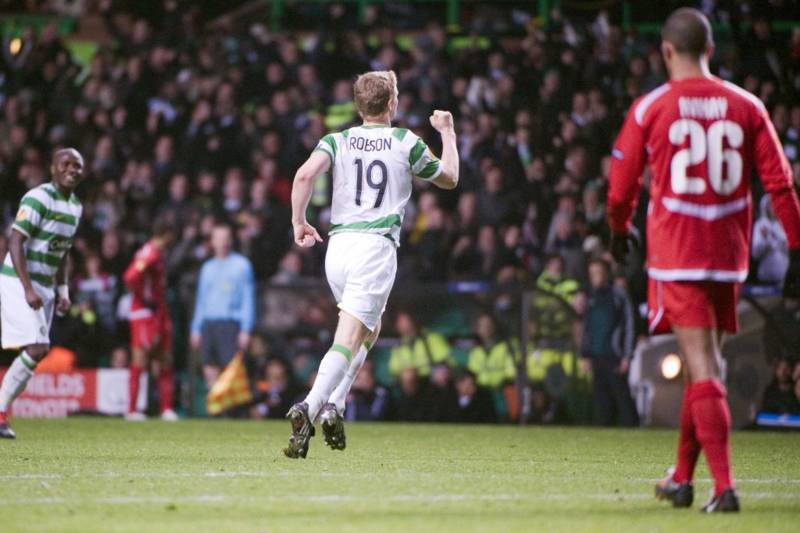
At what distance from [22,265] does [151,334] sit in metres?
4.91

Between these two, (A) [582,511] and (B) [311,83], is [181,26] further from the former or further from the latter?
(A) [582,511]

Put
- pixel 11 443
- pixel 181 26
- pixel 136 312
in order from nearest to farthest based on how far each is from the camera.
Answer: pixel 11 443 → pixel 136 312 → pixel 181 26

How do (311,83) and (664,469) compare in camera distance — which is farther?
(311,83)

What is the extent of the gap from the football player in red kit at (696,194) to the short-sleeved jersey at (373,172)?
2659mm

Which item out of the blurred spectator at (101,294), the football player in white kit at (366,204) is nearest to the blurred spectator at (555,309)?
the blurred spectator at (101,294)

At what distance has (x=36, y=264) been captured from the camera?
11586mm

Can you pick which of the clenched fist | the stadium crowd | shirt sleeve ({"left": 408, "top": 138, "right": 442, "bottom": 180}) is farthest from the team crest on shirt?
the stadium crowd

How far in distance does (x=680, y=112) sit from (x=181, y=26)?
1558 cm

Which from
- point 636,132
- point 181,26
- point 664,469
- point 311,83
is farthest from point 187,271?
point 636,132

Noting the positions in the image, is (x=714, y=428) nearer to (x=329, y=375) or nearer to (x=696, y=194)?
(x=696, y=194)

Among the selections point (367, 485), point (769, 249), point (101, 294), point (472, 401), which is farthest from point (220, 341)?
point (367, 485)

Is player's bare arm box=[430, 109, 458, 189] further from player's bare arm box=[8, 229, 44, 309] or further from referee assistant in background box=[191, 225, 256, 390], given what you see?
referee assistant in background box=[191, 225, 256, 390]

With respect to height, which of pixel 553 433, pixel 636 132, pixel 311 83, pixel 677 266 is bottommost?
pixel 553 433

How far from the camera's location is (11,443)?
10.5 m
